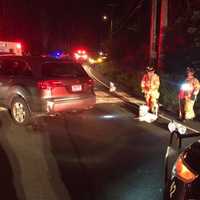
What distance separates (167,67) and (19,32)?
40.6 meters

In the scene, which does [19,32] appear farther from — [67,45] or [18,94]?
[18,94]

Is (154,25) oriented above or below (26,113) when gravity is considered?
above

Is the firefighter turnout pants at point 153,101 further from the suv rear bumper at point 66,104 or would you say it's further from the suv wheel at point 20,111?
the suv wheel at point 20,111

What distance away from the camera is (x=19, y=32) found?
57906 millimetres

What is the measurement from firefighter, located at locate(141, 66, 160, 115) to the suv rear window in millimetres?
2076

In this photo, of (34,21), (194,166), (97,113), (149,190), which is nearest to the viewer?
(194,166)

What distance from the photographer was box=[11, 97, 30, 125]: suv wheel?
10102 mm

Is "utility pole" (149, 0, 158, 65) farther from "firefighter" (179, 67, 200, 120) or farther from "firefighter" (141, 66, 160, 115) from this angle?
"firefighter" (179, 67, 200, 120)

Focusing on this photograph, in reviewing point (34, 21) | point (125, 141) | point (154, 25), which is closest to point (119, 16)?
point (34, 21)

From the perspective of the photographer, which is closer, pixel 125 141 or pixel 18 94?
pixel 125 141

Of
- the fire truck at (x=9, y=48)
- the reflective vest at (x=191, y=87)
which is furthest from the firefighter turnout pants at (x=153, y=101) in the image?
the fire truck at (x=9, y=48)

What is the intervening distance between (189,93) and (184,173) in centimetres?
736

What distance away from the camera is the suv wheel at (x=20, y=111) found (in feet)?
33.1

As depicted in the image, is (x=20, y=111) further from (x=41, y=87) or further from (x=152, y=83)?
(x=152, y=83)
